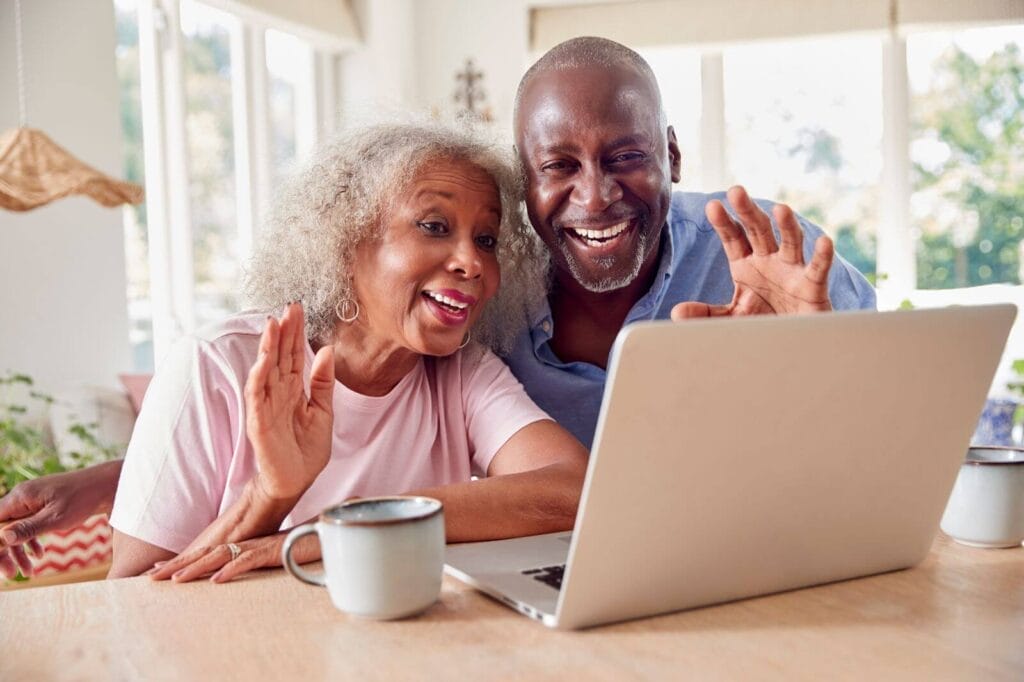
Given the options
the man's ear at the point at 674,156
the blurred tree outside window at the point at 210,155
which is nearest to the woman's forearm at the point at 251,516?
the man's ear at the point at 674,156

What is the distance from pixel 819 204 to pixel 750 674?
5071 millimetres

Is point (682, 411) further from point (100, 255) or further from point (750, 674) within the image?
point (100, 255)

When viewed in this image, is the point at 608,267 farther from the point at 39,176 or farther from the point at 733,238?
the point at 39,176

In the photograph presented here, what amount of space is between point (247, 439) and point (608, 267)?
2.07ft

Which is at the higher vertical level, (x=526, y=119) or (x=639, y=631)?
(x=526, y=119)

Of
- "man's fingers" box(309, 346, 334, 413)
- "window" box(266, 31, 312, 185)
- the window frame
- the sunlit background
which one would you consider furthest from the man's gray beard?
"window" box(266, 31, 312, 185)

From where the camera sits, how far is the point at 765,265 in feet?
4.48

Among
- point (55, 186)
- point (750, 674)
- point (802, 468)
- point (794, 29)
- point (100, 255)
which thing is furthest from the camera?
point (794, 29)

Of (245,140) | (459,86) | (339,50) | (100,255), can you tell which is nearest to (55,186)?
(100,255)

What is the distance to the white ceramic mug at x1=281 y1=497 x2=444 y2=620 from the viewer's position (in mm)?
862

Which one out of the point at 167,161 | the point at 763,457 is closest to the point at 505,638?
the point at 763,457

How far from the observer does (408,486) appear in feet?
4.93

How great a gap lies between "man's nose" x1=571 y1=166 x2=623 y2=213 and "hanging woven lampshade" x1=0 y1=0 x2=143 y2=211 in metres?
1.58

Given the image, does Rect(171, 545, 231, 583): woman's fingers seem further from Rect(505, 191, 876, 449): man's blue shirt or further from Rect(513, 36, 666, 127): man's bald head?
Rect(513, 36, 666, 127): man's bald head
